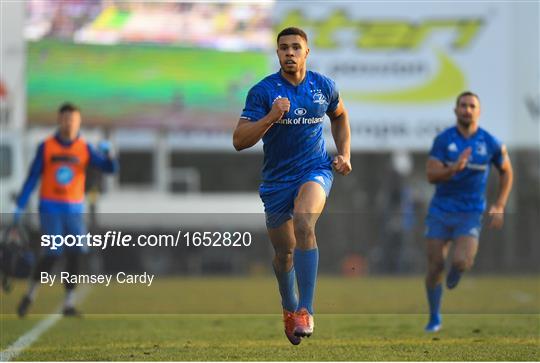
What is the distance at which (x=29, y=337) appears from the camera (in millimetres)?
11938

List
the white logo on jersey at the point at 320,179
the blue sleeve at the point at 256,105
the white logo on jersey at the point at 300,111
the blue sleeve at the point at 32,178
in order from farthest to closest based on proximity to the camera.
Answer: the blue sleeve at the point at 32,178, the white logo on jersey at the point at 320,179, the white logo on jersey at the point at 300,111, the blue sleeve at the point at 256,105

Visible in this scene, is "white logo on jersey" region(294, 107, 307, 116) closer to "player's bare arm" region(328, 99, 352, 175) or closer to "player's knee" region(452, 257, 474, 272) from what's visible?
"player's bare arm" region(328, 99, 352, 175)

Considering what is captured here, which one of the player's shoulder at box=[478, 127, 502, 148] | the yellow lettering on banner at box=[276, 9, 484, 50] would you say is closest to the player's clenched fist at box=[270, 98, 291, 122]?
the player's shoulder at box=[478, 127, 502, 148]

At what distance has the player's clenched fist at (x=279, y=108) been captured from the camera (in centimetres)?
896

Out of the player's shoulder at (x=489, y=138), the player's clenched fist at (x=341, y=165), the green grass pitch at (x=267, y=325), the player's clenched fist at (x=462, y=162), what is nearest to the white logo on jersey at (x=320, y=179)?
the player's clenched fist at (x=341, y=165)

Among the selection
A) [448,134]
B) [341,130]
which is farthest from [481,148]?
[341,130]

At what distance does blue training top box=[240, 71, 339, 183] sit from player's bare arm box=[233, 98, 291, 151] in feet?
0.48

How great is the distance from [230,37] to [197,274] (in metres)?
12.1

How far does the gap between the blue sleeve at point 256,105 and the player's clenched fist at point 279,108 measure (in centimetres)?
33

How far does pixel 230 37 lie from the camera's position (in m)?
35.6

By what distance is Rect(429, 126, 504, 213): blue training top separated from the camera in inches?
507

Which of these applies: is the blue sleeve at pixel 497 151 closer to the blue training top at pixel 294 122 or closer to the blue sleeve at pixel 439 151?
the blue sleeve at pixel 439 151

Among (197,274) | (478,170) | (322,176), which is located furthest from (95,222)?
(322,176)

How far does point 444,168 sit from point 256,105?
3818 mm
